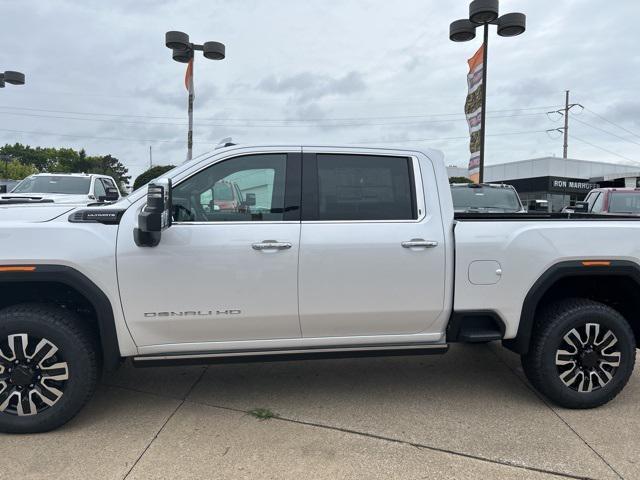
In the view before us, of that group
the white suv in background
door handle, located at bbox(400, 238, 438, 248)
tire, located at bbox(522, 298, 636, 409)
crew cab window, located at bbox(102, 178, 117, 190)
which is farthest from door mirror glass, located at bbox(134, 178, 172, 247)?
crew cab window, located at bbox(102, 178, 117, 190)

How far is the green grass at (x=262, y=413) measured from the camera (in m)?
3.57

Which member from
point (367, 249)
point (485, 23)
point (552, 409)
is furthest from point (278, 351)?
point (485, 23)

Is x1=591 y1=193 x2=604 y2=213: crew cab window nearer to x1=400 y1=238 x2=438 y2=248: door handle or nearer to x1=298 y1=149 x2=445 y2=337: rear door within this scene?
x1=298 y1=149 x2=445 y2=337: rear door

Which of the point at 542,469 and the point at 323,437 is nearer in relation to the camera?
the point at 542,469

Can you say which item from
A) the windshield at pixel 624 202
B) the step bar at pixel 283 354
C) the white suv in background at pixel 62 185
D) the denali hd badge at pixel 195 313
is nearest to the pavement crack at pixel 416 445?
the step bar at pixel 283 354

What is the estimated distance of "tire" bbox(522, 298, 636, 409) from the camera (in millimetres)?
3643

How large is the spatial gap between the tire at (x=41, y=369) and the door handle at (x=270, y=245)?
1.29 meters

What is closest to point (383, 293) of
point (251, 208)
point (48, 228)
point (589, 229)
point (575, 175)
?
point (251, 208)

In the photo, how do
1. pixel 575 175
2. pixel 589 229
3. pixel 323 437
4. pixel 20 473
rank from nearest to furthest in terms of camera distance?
pixel 20 473
pixel 323 437
pixel 589 229
pixel 575 175

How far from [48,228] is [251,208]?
1.28 m

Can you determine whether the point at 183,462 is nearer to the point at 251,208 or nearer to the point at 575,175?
the point at 251,208

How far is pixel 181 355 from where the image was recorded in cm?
336

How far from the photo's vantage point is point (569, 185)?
3012 cm

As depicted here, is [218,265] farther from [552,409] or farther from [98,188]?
[98,188]
